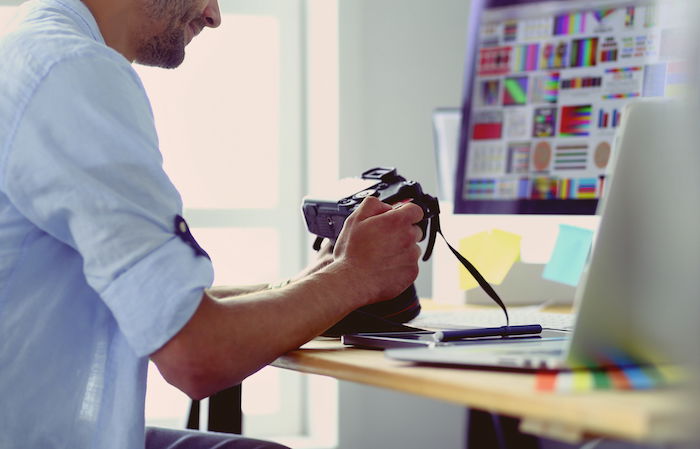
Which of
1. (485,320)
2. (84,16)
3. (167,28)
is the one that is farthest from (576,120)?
(84,16)

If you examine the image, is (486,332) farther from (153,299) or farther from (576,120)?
(576,120)

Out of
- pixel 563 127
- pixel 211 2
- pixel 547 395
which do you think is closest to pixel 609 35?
pixel 563 127

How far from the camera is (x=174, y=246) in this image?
807mm

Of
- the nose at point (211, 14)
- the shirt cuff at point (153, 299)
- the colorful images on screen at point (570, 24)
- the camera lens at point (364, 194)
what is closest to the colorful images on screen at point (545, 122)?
the colorful images on screen at point (570, 24)

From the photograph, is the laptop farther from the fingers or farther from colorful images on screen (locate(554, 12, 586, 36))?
colorful images on screen (locate(554, 12, 586, 36))

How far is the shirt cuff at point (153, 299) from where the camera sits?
78cm

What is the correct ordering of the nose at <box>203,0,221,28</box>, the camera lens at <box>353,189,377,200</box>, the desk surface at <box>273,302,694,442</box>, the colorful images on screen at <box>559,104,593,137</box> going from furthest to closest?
the colorful images on screen at <box>559,104,593,137</box>, the nose at <box>203,0,221,28</box>, the camera lens at <box>353,189,377,200</box>, the desk surface at <box>273,302,694,442</box>

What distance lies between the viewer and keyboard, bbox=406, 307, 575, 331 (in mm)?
1060

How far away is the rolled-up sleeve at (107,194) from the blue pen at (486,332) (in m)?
0.24

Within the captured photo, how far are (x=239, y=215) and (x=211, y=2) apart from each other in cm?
109

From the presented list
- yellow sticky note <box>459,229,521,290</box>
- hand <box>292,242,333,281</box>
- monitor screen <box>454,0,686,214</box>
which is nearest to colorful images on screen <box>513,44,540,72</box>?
monitor screen <box>454,0,686,214</box>

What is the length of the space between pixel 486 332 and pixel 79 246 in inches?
16.4

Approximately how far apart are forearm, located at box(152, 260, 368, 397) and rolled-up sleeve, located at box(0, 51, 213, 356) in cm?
2

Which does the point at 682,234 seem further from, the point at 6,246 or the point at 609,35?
the point at 609,35
